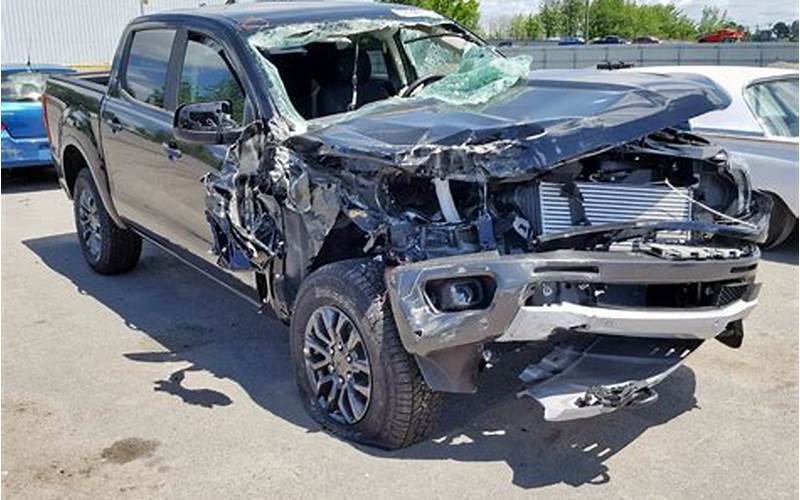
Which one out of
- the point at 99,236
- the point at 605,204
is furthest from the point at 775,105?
the point at 99,236

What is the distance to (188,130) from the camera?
4.33 metres

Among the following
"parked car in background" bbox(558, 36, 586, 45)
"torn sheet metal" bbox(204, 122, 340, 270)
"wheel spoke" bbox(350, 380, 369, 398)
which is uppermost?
"parked car in background" bbox(558, 36, 586, 45)

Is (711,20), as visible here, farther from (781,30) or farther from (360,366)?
(360,366)

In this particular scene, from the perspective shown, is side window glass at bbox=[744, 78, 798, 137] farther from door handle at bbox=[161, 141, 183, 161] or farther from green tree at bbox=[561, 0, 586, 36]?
green tree at bbox=[561, 0, 586, 36]

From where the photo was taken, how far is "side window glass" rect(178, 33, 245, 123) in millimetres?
4609

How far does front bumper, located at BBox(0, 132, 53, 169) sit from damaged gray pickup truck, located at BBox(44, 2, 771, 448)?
6489 mm

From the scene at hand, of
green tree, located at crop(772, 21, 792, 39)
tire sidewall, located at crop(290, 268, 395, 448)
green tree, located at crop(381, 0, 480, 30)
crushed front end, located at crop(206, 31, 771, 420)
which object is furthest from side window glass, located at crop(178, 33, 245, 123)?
green tree, located at crop(772, 21, 792, 39)

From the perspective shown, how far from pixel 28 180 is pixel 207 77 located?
26.2ft

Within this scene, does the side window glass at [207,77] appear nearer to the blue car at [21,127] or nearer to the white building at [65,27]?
the blue car at [21,127]

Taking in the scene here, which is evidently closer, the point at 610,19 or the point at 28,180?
the point at 28,180

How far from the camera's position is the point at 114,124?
5828 mm

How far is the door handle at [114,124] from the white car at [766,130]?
12.8 feet

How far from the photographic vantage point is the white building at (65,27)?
2817 cm

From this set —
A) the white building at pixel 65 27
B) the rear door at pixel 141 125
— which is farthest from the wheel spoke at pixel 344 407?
the white building at pixel 65 27
